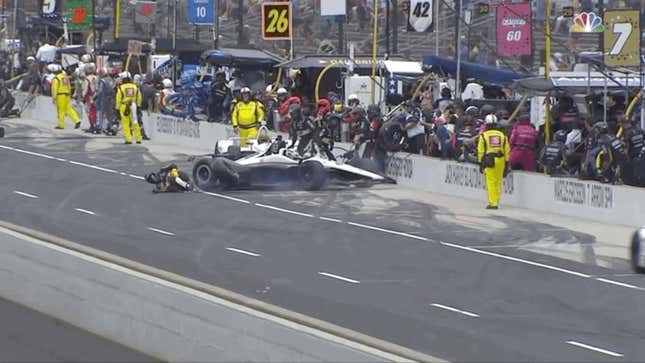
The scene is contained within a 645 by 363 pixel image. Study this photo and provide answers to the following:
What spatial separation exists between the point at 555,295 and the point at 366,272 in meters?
2.49

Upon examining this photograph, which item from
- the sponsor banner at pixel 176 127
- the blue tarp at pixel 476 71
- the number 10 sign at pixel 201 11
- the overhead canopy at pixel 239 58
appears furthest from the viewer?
the number 10 sign at pixel 201 11

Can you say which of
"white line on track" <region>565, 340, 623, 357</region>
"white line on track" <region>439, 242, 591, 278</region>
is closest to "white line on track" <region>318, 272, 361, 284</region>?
"white line on track" <region>439, 242, 591, 278</region>

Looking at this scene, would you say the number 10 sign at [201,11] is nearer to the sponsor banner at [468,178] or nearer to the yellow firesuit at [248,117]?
the yellow firesuit at [248,117]

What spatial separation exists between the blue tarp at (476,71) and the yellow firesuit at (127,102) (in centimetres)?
687

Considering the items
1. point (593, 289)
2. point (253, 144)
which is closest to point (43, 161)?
point (253, 144)

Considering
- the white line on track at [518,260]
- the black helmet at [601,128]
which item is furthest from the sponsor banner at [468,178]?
the white line on track at [518,260]

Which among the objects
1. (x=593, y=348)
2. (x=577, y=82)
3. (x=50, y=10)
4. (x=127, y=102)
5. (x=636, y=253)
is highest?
(x=50, y=10)

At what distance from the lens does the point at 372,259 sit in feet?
61.8

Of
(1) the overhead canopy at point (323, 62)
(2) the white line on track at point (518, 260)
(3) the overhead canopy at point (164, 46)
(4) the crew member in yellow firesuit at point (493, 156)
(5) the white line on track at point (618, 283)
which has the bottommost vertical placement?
(5) the white line on track at point (618, 283)

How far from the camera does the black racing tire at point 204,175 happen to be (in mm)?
25922

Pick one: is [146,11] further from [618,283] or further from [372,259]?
[618,283]

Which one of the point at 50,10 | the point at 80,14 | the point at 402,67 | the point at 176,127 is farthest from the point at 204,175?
the point at 50,10

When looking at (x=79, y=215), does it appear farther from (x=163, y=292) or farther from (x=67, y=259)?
(x=163, y=292)

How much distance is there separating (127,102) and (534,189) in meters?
11.4
